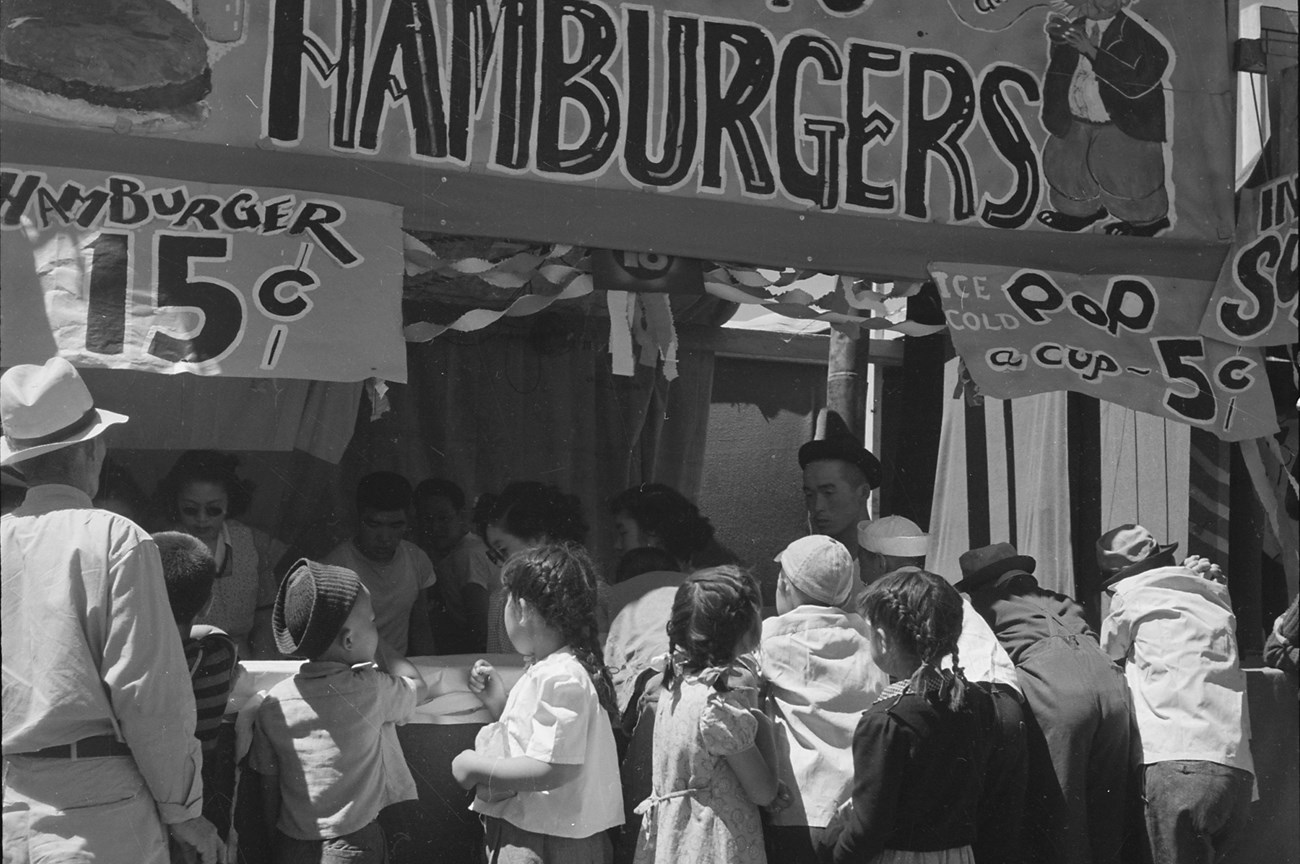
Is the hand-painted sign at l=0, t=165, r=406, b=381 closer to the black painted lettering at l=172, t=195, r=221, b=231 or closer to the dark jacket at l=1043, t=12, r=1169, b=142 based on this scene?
the black painted lettering at l=172, t=195, r=221, b=231

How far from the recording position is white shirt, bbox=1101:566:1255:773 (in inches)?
164

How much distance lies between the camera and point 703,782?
3309 millimetres

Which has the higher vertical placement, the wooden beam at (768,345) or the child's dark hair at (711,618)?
the wooden beam at (768,345)

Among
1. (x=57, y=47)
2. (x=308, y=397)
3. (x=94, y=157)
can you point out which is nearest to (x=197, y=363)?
(x=94, y=157)

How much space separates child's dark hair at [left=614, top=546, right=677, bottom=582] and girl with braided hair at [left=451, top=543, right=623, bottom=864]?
2.97 ft

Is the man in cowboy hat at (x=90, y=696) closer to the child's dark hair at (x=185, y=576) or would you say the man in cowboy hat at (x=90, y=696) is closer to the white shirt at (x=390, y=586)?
the child's dark hair at (x=185, y=576)

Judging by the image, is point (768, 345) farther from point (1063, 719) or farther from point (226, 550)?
point (1063, 719)

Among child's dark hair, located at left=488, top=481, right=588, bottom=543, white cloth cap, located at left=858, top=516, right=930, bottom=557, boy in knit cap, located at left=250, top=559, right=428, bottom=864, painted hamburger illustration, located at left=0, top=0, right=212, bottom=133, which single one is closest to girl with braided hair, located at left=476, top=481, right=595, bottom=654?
child's dark hair, located at left=488, top=481, right=588, bottom=543

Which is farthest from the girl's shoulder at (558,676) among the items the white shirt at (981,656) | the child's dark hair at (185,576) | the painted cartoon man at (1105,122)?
Answer: the painted cartoon man at (1105,122)

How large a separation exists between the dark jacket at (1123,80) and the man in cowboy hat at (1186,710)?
1.81 m

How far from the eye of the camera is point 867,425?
7387 mm

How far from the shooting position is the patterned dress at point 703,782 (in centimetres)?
326

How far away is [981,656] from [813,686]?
636 millimetres

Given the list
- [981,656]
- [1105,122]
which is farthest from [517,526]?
[1105,122]
